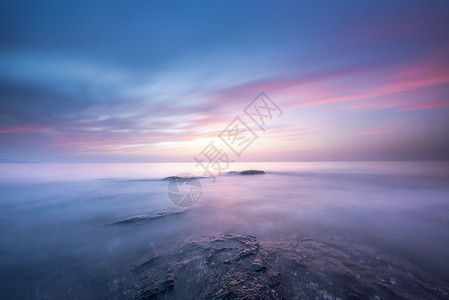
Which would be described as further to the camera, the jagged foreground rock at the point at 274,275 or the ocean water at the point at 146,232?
the ocean water at the point at 146,232

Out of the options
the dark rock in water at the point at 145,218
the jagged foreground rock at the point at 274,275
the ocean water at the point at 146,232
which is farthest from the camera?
the dark rock in water at the point at 145,218

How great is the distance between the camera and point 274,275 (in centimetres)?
391

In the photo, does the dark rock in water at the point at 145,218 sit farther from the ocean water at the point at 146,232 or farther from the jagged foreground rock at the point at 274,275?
the jagged foreground rock at the point at 274,275

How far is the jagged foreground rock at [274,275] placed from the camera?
345 centimetres

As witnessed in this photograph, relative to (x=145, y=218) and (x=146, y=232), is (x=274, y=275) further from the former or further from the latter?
(x=145, y=218)

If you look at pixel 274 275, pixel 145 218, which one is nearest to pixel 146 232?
pixel 145 218

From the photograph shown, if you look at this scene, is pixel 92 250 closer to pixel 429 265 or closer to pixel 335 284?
pixel 335 284

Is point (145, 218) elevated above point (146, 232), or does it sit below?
above

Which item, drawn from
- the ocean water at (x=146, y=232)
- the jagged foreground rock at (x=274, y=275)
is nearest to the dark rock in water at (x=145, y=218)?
the ocean water at (x=146, y=232)

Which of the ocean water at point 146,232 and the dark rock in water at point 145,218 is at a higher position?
the dark rock in water at point 145,218

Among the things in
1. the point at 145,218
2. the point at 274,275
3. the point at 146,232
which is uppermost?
the point at 145,218

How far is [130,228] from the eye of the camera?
308 inches

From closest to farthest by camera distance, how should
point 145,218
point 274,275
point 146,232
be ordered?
point 274,275, point 146,232, point 145,218

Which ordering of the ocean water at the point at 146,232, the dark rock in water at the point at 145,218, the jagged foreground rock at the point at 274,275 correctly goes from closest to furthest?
the jagged foreground rock at the point at 274,275, the ocean water at the point at 146,232, the dark rock in water at the point at 145,218
